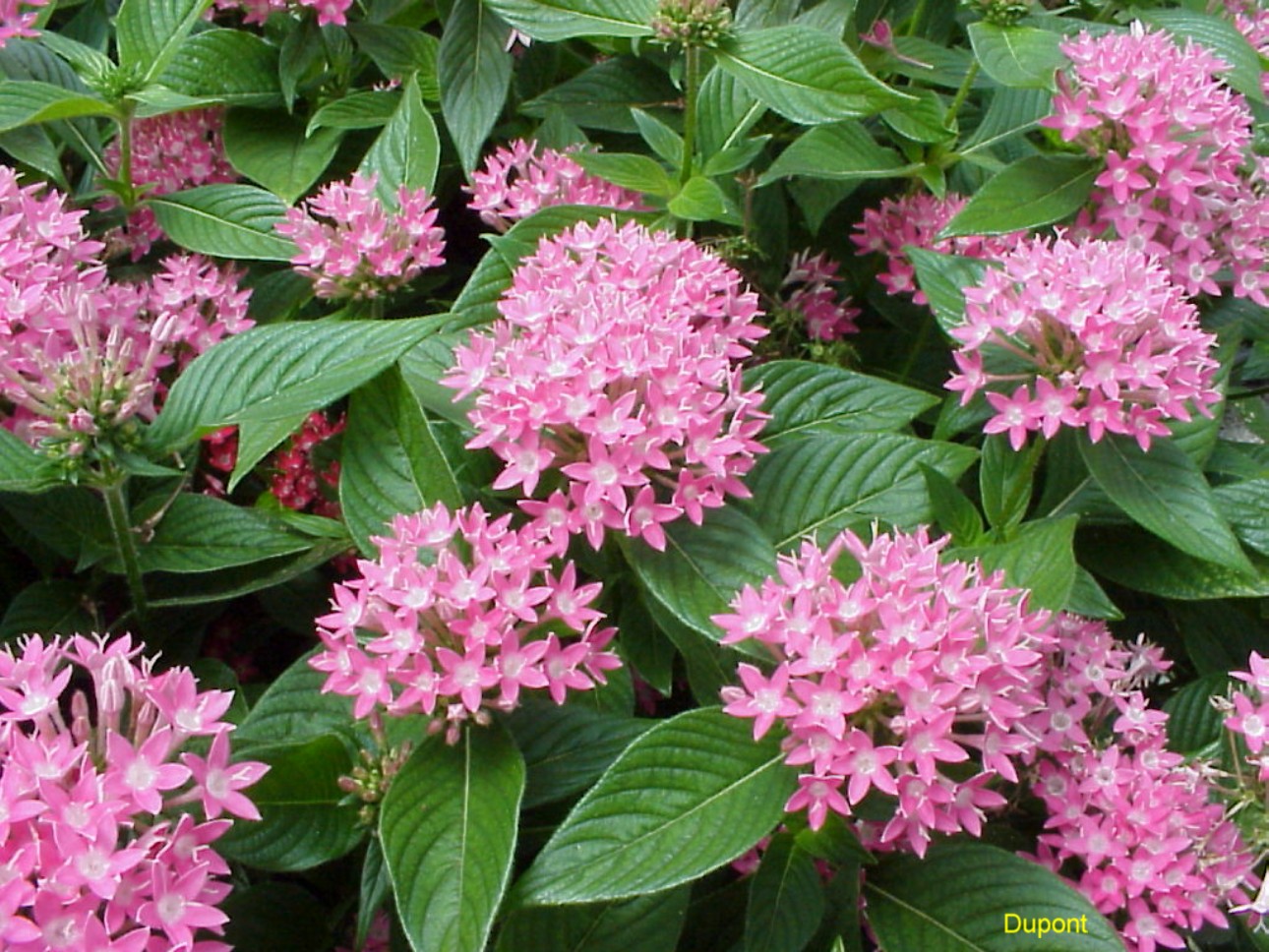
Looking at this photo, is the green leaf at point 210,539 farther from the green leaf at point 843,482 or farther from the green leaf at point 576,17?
the green leaf at point 576,17

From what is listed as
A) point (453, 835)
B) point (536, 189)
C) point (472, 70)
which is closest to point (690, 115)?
point (536, 189)

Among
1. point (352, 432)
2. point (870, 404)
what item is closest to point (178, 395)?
point (352, 432)

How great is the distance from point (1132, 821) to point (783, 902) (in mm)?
321

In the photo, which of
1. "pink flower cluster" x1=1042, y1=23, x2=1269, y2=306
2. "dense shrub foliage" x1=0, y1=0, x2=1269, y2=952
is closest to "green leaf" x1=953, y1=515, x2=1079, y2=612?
"dense shrub foliage" x1=0, y1=0, x2=1269, y2=952

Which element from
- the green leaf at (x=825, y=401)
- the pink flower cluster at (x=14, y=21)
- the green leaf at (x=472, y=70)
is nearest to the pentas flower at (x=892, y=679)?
the green leaf at (x=825, y=401)

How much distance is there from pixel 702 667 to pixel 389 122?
0.84 meters

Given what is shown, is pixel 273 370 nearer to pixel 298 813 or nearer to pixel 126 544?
pixel 126 544

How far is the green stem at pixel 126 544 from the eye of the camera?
1.03m

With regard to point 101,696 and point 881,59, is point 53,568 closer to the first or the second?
point 101,696

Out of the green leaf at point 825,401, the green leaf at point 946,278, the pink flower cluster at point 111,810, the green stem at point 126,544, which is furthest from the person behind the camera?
the green leaf at point 946,278

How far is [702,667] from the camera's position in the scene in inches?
38.7

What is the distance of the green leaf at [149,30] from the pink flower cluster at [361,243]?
34 centimetres

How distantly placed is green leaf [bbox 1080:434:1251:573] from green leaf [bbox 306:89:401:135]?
3.24ft

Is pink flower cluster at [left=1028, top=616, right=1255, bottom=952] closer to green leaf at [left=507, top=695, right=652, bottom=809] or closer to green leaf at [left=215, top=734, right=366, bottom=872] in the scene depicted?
green leaf at [left=507, top=695, right=652, bottom=809]
